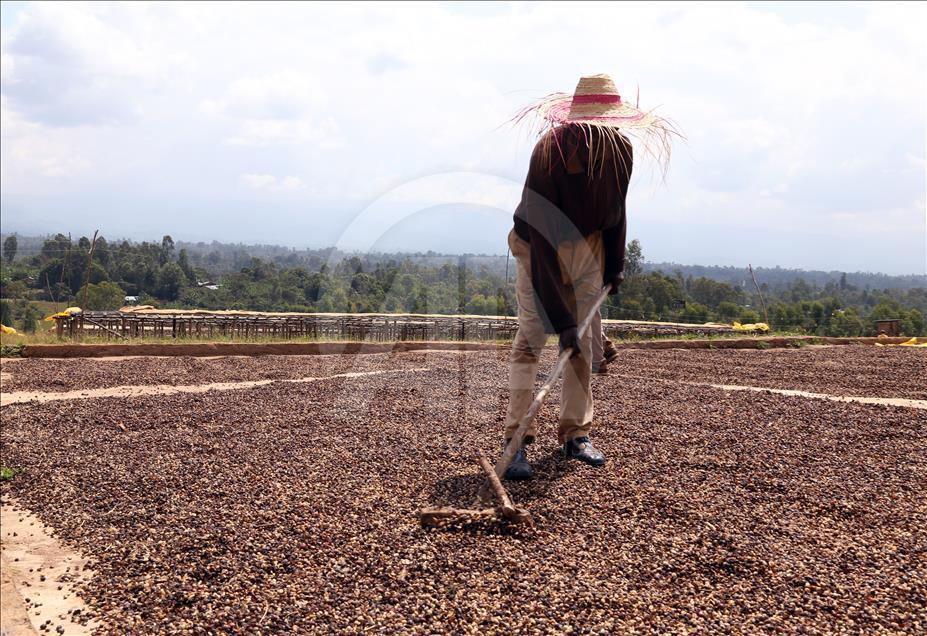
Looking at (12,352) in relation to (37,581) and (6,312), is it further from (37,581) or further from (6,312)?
(6,312)

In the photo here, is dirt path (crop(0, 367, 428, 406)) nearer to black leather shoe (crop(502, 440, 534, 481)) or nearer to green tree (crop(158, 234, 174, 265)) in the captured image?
black leather shoe (crop(502, 440, 534, 481))

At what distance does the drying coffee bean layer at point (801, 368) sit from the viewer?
7539 mm

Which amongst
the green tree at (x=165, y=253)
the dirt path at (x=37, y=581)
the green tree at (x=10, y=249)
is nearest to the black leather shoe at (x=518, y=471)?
the dirt path at (x=37, y=581)

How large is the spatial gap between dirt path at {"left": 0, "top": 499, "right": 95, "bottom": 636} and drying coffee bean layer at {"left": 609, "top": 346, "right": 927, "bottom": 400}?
640cm

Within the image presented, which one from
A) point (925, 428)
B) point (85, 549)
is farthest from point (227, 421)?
point (925, 428)

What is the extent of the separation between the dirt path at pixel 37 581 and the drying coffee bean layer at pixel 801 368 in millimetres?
6397

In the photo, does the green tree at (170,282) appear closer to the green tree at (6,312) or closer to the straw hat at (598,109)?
the green tree at (6,312)

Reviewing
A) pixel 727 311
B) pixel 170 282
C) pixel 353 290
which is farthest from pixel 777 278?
pixel 353 290

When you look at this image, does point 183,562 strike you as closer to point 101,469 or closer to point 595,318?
point 101,469

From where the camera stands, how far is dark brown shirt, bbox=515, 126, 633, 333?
3688 millimetres

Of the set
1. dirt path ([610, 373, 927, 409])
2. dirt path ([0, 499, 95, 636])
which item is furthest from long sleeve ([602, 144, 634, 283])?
dirt path ([610, 373, 927, 409])

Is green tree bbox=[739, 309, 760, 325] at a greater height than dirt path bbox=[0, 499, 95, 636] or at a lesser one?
greater

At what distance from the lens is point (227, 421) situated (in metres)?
5.63

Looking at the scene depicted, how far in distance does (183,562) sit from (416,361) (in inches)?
269
